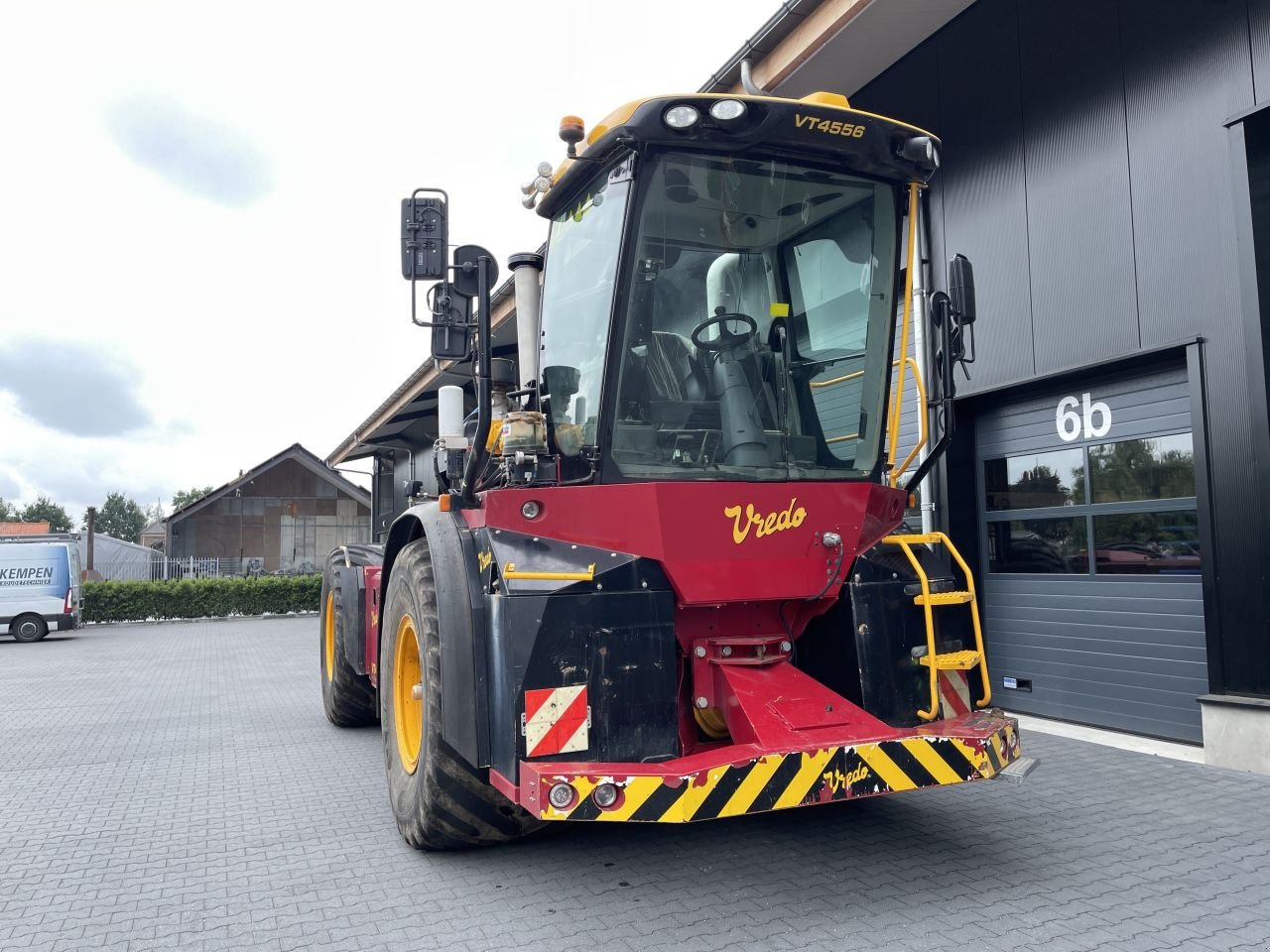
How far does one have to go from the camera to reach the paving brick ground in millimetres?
3309

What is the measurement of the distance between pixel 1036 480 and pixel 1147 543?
1.13 metres

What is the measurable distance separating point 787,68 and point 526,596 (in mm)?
6097

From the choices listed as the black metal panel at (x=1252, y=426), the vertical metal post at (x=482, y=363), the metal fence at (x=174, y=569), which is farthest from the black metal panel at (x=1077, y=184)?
the metal fence at (x=174, y=569)

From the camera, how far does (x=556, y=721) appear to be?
11.2 feet

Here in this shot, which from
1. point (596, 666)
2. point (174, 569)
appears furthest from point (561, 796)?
point (174, 569)

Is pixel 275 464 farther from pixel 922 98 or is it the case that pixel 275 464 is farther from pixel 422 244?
pixel 422 244

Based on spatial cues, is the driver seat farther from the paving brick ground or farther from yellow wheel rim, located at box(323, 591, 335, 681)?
yellow wheel rim, located at box(323, 591, 335, 681)

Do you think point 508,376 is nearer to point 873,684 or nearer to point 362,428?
point 873,684

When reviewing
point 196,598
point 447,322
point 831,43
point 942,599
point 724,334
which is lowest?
point 196,598

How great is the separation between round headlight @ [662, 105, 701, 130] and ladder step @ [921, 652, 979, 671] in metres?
2.46

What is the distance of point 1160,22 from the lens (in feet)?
20.2

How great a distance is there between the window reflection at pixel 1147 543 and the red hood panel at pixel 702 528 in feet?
11.6

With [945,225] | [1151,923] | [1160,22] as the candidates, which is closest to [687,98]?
[1151,923]

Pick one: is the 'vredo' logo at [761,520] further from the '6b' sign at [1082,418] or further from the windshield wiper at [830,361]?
the '6b' sign at [1082,418]
